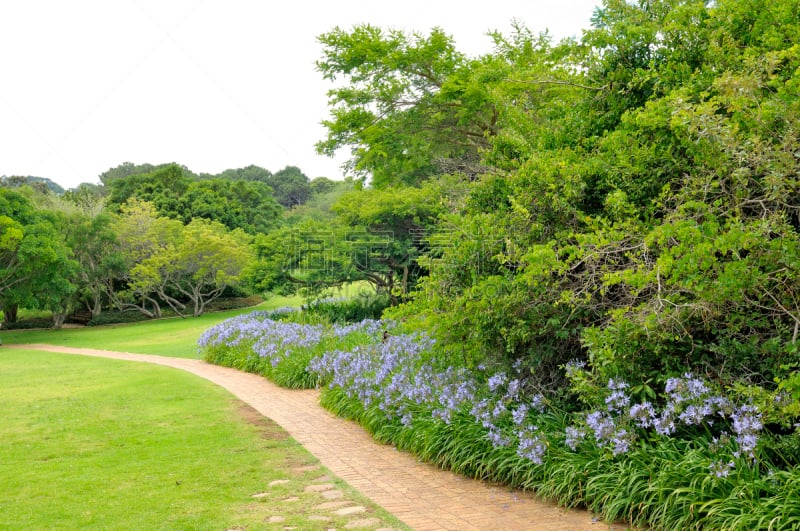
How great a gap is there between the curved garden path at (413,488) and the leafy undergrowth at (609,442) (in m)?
0.16

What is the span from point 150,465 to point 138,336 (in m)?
23.9

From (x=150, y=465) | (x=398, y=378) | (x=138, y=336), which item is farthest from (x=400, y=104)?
(x=138, y=336)

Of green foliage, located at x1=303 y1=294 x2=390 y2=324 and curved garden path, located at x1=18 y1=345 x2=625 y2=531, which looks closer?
curved garden path, located at x1=18 y1=345 x2=625 y2=531

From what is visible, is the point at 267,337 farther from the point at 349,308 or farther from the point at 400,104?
the point at 400,104

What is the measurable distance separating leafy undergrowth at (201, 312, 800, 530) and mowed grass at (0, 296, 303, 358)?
1447 cm

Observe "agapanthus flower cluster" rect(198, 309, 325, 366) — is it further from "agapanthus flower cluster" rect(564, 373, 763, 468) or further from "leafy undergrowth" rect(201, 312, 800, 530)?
"agapanthus flower cluster" rect(564, 373, 763, 468)

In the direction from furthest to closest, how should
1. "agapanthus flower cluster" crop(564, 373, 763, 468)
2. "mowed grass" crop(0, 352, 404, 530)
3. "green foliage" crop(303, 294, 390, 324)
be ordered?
"green foliage" crop(303, 294, 390, 324) → "mowed grass" crop(0, 352, 404, 530) → "agapanthus flower cluster" crop(564, 373, 763, 468)

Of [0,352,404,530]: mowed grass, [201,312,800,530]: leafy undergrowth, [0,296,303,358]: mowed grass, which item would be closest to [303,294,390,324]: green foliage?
[0,296,303,358]: mowed grass

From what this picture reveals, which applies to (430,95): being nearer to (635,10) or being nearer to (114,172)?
(635,10)

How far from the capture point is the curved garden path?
4844 millimetres

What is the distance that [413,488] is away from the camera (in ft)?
19.1

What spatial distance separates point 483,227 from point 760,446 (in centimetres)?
327

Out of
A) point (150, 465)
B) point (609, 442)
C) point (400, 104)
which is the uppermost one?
point (400, 104)

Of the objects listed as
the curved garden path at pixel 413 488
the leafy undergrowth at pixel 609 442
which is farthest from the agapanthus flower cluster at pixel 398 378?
the curved garden path at pixel 413 488
